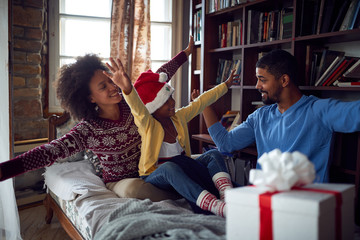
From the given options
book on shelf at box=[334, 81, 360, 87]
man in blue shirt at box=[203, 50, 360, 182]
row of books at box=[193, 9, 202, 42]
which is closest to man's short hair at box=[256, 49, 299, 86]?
man in blue shirt at box=[203, 50, 360, 182]

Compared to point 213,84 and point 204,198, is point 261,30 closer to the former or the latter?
point 213,84

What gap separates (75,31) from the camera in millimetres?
3387

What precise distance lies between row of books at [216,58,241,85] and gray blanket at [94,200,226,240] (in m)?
1.75

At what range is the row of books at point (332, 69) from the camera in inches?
80.7

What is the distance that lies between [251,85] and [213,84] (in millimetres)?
490

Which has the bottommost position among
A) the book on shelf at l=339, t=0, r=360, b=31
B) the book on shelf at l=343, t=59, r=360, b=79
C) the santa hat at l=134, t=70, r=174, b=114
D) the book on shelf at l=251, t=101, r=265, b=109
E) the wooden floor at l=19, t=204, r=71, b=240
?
the wooden floor at l=19, t=204, r=71, b=240

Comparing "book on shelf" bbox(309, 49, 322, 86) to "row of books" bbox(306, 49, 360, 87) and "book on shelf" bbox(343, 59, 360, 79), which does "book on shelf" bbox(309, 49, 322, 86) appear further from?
"book on shelf" bbox(343, 59, 360, 79)

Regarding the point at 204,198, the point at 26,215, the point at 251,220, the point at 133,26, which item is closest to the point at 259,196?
the point at 251,220

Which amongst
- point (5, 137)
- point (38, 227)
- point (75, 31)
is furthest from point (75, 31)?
point (38, 227)

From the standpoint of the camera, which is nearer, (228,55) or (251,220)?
(251,220)

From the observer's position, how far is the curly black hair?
1.98m

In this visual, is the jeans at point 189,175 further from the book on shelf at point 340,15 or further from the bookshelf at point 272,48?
the book on shelf at point 340,15

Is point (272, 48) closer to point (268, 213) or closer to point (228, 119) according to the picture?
point (228, 119)

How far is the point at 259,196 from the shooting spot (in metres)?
0.92
